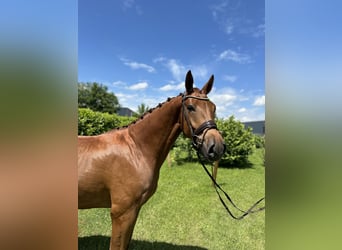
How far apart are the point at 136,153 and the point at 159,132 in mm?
282

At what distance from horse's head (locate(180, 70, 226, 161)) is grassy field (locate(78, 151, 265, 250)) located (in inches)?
77.2

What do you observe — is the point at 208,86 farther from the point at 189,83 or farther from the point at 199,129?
the point at 199,129

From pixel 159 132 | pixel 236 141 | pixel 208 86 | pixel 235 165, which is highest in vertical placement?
pixel 208 86

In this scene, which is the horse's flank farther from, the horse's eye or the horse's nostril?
the horse's nostril

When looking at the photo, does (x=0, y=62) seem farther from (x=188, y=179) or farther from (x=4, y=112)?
(x=188, y=179)

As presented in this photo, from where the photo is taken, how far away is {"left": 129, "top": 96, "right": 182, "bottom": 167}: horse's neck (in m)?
2.21

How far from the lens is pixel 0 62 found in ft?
1.67

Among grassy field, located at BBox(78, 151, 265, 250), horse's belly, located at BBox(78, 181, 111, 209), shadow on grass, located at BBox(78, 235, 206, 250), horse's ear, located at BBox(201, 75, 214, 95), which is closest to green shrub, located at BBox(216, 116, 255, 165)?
grassy field, located at BBox(78, 151, 265, 250)

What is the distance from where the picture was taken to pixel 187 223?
4.15 m

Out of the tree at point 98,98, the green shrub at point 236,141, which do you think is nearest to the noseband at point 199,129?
the green shrub at point 236,141

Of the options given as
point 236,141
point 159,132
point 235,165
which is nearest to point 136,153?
point 159,132

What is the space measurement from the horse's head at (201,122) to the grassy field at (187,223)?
6.44 feet

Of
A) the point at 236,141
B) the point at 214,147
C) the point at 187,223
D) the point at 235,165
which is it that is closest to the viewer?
the point at 214,147

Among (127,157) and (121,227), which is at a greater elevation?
(127,157)
